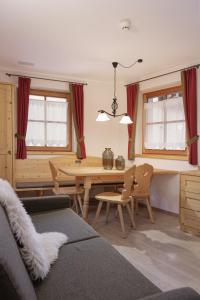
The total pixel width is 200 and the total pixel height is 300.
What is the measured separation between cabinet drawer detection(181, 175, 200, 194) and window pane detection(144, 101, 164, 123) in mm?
1581

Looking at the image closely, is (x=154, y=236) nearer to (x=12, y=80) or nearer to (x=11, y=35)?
(x=11, y=35)

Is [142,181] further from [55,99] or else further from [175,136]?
[55,99]

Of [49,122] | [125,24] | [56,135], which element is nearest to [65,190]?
[56,135]

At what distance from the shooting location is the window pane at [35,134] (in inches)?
179

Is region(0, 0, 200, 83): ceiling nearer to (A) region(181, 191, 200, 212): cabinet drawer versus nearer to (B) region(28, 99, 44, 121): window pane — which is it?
(B) region(28, 99, 44, 121): window pane

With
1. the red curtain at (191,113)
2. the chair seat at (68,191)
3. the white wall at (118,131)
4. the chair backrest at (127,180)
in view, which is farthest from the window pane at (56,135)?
the red curtain at (191,113)

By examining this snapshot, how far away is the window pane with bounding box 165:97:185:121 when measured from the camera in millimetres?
4117

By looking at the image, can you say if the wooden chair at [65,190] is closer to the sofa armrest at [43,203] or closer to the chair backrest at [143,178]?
the chair backrest at [143,178]

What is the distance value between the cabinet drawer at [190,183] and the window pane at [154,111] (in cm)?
158

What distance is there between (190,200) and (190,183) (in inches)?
8.7

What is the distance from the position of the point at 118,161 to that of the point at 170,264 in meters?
1.68

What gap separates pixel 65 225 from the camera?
203cm

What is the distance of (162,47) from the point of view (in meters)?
3.29

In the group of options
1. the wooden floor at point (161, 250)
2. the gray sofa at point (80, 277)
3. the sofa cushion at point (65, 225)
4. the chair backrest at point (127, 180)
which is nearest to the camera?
the gray sofa at point (80, 277)
